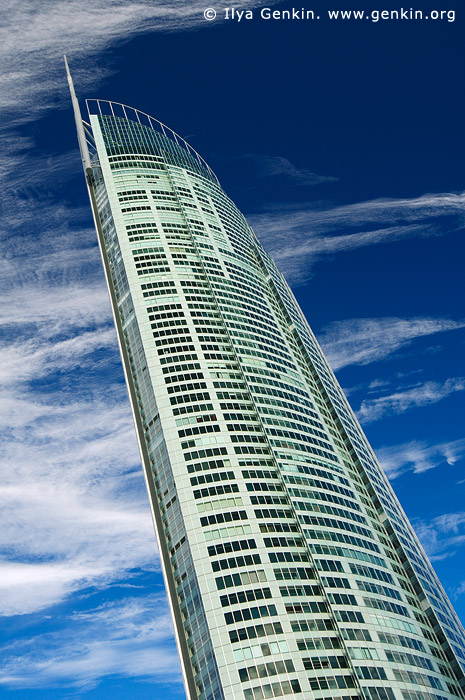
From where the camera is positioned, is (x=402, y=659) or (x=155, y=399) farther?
(x=155, y=399)

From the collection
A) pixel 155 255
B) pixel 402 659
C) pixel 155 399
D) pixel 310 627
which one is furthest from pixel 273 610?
pixel 155 255

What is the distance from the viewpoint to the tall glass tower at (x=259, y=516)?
119m

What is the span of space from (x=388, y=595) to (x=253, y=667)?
40.6 meters

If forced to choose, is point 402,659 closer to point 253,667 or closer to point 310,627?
point 310,627

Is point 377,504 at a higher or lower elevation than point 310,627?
higher

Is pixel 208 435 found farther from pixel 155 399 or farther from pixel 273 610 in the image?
pixel 273 610

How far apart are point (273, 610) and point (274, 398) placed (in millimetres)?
61647

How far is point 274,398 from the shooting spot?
561 feet

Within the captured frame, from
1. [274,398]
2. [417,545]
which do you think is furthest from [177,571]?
[417,545]

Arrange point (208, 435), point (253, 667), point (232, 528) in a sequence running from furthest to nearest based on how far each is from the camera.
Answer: point (208, 435)
point (232, 528)
point (253, 667)

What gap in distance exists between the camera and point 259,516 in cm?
13800

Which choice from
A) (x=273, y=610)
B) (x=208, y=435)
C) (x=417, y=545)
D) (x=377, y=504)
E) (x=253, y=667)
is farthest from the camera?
(x=417, y=545)

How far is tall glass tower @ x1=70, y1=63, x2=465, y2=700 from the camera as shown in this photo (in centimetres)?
11906

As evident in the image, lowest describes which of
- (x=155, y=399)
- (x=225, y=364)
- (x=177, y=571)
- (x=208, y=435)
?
(x=177, y=571)
